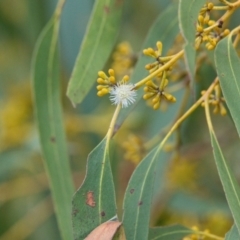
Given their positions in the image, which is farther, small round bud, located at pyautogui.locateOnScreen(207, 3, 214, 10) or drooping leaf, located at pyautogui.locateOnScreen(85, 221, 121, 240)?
small round bud, located at pyautogui.locateOnScreen(207, 3, 214, 10)

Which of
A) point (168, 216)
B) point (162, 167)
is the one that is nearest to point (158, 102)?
point (162, 167)

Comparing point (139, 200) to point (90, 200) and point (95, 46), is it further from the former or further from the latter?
point (95, 46)

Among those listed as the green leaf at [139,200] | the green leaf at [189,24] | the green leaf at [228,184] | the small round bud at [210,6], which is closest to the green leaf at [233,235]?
the green leaf at [228,184]

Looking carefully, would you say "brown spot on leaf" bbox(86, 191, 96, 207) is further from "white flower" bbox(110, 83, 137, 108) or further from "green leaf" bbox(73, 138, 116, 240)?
"white flower" bbox(110, 83, 137, 108)

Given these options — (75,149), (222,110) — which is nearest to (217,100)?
(222,110)

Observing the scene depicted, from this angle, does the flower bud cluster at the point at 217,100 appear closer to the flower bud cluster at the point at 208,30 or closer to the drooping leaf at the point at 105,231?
the flower bud cluster at the point at 208,30

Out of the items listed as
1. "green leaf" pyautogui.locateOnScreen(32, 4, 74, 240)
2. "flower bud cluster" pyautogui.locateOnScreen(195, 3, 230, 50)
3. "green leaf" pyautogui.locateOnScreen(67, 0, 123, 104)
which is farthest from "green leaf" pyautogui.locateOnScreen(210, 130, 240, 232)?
"green leaf" pyautogui.locateOnScreen(32, 4, 74, 240)
